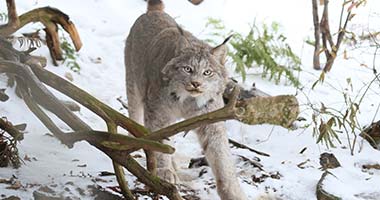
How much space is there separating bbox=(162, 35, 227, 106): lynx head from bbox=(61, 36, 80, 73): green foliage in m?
2.29

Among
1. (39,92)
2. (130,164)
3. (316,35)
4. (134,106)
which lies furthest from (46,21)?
(316,35)

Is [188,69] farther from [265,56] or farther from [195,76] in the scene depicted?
[265,56]

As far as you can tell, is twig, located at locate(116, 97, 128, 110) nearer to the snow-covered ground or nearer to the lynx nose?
the snow-covered ground

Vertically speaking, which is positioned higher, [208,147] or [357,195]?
[208,147]

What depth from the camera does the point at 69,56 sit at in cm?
696

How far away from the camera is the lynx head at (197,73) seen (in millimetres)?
4570

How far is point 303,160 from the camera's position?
5480mm

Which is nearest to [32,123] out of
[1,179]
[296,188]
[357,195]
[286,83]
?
[1,179]

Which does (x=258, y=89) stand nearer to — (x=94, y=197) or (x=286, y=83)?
(x=286, y=83)

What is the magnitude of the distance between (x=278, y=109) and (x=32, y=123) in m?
2.04

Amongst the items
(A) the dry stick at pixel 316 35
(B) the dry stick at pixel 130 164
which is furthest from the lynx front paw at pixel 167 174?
(A) the dry stick at pixel 316 35

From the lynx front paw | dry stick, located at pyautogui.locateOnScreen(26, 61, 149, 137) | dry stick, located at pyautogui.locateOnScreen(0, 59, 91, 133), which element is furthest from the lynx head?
dry stick, located at pyautogui.locateOnScreen(0, 59, 91, 133)

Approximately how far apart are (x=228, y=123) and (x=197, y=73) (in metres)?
1.62

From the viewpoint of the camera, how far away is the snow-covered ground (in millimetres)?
4613
